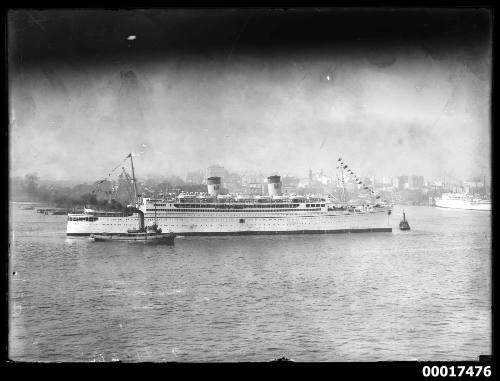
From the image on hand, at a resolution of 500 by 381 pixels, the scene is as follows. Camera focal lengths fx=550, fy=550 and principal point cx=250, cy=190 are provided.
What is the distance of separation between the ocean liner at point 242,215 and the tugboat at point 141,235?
0.20 ft

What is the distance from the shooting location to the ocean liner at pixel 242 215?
6.02 metres

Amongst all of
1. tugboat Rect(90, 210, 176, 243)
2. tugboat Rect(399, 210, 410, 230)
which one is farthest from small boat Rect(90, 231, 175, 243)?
tugboat Rect(399, 210, 410, 230)

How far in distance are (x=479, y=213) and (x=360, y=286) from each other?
1.47m

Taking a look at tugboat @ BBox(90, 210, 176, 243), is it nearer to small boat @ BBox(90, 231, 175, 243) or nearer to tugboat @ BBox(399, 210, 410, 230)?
small boat @ BBox(90, 231, 175, 243)

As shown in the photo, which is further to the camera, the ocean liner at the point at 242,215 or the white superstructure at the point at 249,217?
the white superstructure at the point at 249,217

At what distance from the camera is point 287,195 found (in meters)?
6.23

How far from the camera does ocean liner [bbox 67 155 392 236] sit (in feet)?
19.7

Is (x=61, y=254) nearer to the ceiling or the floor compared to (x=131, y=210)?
nearer to the floor

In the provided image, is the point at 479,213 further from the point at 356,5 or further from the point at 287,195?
the point at 356,5

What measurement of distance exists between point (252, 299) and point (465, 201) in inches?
93.3

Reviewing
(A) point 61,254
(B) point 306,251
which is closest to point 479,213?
(B) point 306,251
